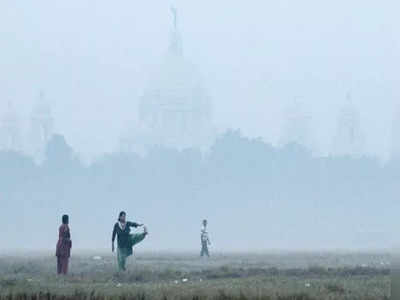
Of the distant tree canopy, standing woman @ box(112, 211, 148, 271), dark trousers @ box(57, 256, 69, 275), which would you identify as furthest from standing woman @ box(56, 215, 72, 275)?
the distant tree canopy

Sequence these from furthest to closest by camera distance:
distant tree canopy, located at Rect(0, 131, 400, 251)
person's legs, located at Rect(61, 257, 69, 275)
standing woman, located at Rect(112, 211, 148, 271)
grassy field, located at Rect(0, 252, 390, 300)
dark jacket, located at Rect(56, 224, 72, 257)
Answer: distant tree canopy, located at Rect(0, 131, 400, 251)
standing woman, located at Rect(112, 211, 148, 271)
dark jacket, located at Rect(56, 224, 72, 257)
person's legs, located at Rect(61, 257, 69, 275)
grassy field, located at Rect(0, 252, 390, 300)

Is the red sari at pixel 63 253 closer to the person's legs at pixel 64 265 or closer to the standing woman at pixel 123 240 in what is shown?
the person's legs at pixel 64 265

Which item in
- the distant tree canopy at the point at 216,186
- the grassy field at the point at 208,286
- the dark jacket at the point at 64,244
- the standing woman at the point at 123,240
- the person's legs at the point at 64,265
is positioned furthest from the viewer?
the distant tree canopy at the point at 216,186

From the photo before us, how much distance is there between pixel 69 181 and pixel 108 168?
669 centimetres

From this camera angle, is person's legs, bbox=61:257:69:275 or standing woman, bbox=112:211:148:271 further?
standing woman, bbox=112:211:148:271

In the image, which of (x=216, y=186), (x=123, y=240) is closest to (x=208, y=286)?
(x=123, y=240)

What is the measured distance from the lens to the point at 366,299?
71.1ft

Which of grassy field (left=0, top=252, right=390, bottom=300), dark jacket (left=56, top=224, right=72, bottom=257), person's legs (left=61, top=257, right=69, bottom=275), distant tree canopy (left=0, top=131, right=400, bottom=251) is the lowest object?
grassy field (left=0, top=252, right=390, bottom=300)

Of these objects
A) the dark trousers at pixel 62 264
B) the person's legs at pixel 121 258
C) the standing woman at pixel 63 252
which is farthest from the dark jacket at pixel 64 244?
the person's legs at pixel 121 258

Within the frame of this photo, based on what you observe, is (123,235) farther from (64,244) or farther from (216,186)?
(216,186)

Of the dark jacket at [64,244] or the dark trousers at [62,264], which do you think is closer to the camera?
the dark trousers at [62,264]

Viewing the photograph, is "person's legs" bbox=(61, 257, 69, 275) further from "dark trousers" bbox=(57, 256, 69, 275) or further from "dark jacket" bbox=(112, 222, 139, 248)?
"dark jacket" bbox=(112, 222, 139, 248)

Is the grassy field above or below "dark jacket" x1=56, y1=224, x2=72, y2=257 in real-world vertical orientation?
below

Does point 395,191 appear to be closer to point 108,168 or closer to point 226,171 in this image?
point 226,171
